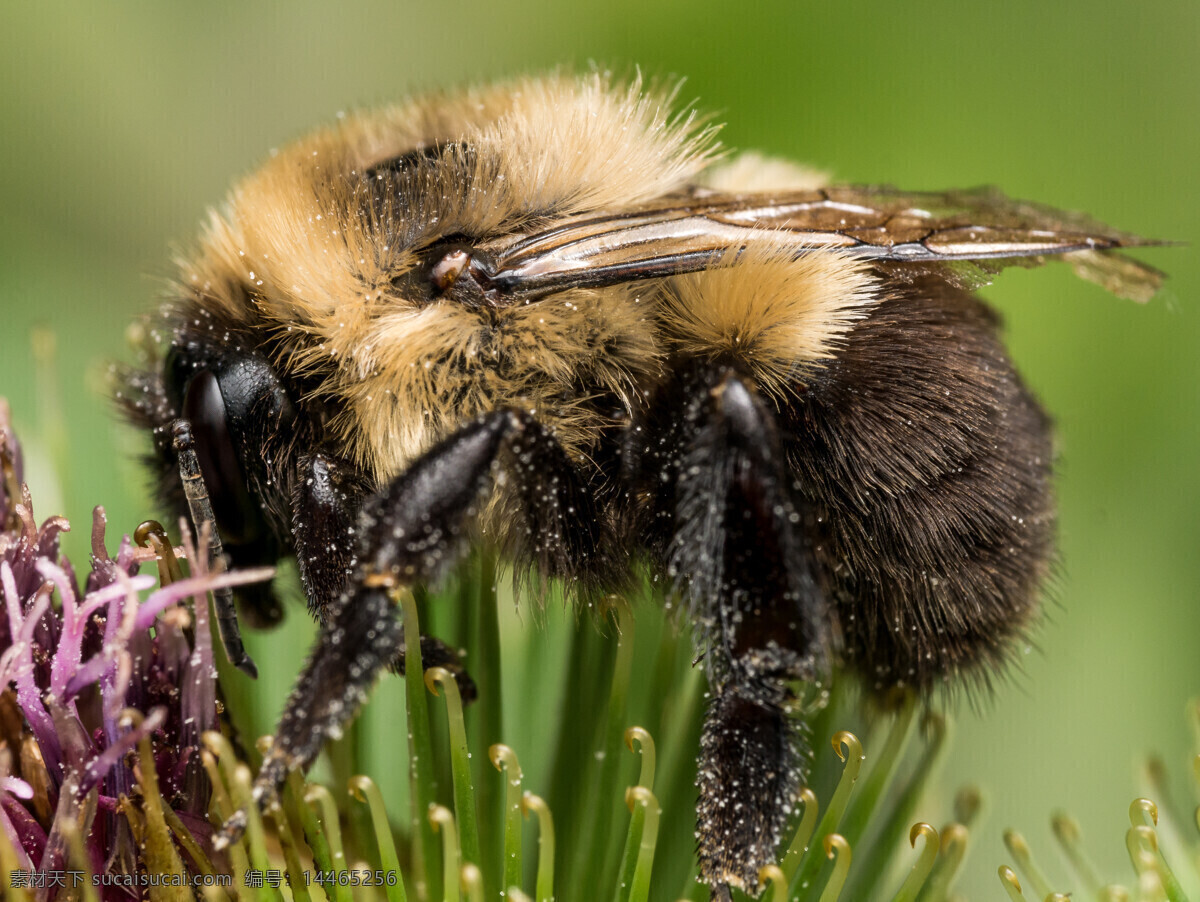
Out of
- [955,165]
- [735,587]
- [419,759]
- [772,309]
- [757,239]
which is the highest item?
[955,165]

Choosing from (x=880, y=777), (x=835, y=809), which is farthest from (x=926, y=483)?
(x=880, y=777)

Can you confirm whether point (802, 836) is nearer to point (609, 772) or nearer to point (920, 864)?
point (920, 864)

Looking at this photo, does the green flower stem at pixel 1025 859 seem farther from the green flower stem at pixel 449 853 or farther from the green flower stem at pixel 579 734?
the green flower stem at pixel 449 853

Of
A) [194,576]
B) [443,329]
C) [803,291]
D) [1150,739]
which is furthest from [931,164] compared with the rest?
[194,576]

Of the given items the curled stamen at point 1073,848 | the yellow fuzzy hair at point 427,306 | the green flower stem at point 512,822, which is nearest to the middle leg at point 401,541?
the yellow fuzzy hair at point 427,306

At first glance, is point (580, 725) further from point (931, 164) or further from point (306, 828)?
point (931, 164)

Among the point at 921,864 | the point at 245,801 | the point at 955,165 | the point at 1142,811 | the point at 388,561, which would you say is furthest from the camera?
the point at 955,165
